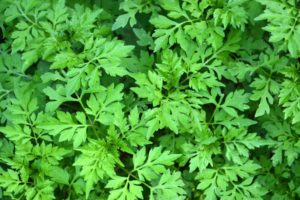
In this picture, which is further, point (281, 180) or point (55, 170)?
point (281, 180)

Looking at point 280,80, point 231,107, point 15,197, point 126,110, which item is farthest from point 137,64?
point 15,197

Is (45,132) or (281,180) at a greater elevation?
(45,132)

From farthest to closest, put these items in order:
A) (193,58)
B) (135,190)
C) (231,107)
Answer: (231,107) < (193,58) < (135,190)

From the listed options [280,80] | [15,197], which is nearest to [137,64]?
[280,80]

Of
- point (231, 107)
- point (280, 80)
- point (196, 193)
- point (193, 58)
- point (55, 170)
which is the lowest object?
point (196, 193)

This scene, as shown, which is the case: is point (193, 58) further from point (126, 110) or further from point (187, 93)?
point (126, 110)

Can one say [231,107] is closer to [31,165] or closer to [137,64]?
[137,64]

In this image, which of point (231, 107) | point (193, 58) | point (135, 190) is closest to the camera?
point (135, 190)
